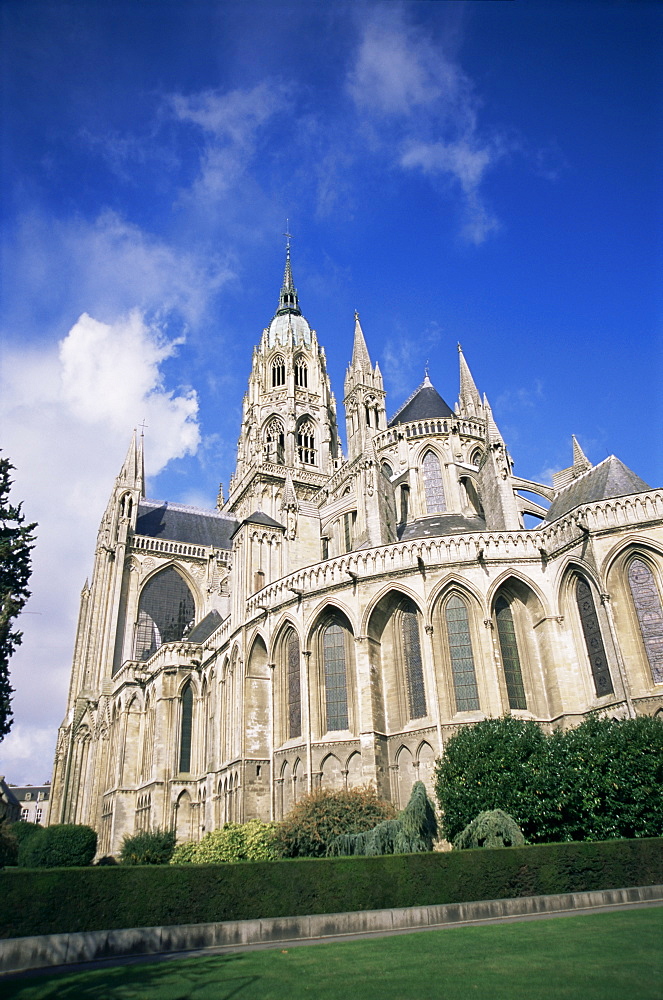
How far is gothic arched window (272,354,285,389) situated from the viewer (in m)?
65.2

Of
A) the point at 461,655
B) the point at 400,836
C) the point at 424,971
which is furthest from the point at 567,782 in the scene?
the point at 424,971

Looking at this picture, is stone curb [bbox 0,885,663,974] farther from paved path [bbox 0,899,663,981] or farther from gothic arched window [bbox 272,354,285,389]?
gothic arched window [bbox 272,354,285,389]

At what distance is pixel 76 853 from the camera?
120ft

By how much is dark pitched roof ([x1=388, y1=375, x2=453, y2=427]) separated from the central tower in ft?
Answer: 42.1

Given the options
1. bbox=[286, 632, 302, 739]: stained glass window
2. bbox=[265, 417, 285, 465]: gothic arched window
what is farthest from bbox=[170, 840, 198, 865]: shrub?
bbox=[265, 417, 285, 465]: gothic arched window

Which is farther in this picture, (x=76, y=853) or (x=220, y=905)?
(x=76, y=853)

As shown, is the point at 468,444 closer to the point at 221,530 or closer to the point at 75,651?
the point at 221,530

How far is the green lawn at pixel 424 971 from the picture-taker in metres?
8.04

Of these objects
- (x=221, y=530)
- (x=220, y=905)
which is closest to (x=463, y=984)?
(x=220, y=905)

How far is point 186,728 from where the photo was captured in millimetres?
38844

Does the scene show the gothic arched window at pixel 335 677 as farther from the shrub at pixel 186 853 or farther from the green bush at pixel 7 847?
the green bush at pixel 7 847

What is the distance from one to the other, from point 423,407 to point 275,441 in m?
21.7

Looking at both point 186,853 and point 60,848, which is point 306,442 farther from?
point 186,853

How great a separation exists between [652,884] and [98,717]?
38.6 m
